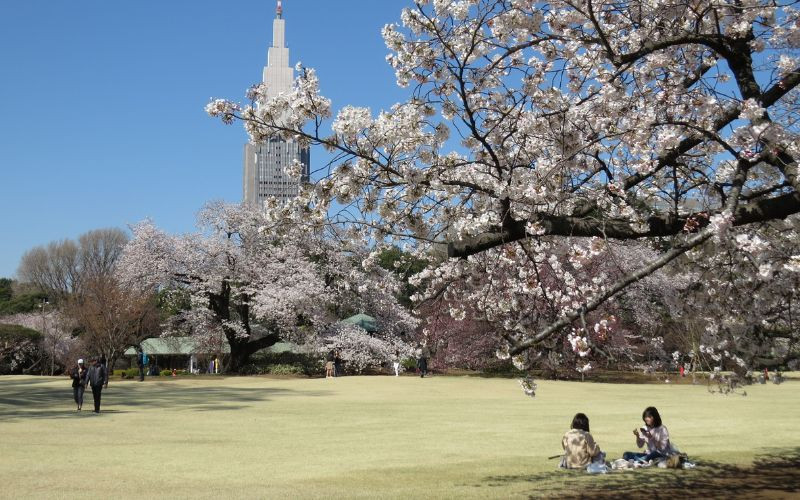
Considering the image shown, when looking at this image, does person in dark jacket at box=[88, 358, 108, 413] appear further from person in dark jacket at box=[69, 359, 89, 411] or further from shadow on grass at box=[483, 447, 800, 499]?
shadow on grass at box=[483, 447, 800, 499]

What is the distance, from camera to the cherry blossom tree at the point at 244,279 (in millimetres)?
32219

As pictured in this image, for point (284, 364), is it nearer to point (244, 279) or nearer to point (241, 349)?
point (241, 349)

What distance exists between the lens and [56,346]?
130 ft

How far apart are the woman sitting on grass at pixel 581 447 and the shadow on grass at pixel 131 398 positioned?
35.8ft

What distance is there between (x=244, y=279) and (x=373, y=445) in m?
23.3

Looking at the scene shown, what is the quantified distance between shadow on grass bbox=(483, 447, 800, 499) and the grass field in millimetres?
21

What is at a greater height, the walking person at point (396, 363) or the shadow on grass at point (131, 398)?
the walking person at point (396, 363)

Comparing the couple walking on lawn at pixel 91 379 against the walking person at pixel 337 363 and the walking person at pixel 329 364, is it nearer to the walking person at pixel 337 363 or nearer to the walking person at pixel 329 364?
the walking person at pixel 329 364

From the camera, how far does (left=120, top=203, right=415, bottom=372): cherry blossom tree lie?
32219mm

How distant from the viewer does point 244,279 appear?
3288 centimetres

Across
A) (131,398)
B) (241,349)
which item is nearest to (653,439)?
(131,398)

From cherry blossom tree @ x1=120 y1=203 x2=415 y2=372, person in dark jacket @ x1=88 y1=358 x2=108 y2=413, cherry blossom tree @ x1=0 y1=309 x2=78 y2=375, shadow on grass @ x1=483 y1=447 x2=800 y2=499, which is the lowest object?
shadow on grass @ x1=483 y1=447 x2=800 y2=499

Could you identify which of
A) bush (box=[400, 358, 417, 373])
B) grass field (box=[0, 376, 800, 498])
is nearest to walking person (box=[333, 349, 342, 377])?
bush (box=[400, 358, 417, 373])

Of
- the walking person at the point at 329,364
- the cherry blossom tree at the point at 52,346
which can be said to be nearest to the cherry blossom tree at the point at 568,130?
the walking person at the point at 329,364
